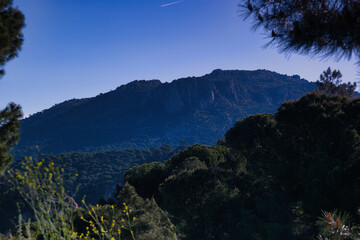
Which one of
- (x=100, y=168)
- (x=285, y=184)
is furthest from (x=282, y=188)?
(x=100, y=168)

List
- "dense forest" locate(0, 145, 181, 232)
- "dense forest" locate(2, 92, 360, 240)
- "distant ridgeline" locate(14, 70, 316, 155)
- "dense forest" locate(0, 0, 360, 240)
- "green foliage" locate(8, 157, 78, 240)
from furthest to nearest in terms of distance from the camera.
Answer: "distant ridgeline" locate(14, 70, 316, 155) < "dense forest" locate(0, 145, 181, 232) < "dense forest" locate(2, 92, 360, 240) < "dense forest" locate(0, 0, 360, 240) < "green foliage" locate(8, 157, 78, 240)

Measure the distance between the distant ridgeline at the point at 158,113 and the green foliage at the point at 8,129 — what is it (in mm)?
138431

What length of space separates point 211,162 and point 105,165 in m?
74.9

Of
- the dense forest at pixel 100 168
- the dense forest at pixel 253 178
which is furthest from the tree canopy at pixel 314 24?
the dense forest at pixel 100 168

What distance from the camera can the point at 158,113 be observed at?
180500 mm

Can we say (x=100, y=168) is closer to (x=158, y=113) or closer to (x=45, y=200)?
(x=45, y=200)

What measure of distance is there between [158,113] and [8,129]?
570 feet

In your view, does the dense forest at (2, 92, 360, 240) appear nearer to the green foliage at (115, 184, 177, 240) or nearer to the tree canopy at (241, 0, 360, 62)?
the green foliage at (115, 184, 177, 240)

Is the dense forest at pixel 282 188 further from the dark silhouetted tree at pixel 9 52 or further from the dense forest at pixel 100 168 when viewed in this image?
the dense forest at pixel 100 168

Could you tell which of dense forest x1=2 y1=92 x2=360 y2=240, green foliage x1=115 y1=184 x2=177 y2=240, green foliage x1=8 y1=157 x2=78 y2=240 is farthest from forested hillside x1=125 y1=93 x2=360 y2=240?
green foliage x1=8 y1=157 x2=78 y2=240

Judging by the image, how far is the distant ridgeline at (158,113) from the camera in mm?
155500

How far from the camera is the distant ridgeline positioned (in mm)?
155500

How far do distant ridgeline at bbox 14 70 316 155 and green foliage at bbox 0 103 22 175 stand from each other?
454 ft

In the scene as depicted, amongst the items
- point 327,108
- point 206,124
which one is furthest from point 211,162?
point 206,124
